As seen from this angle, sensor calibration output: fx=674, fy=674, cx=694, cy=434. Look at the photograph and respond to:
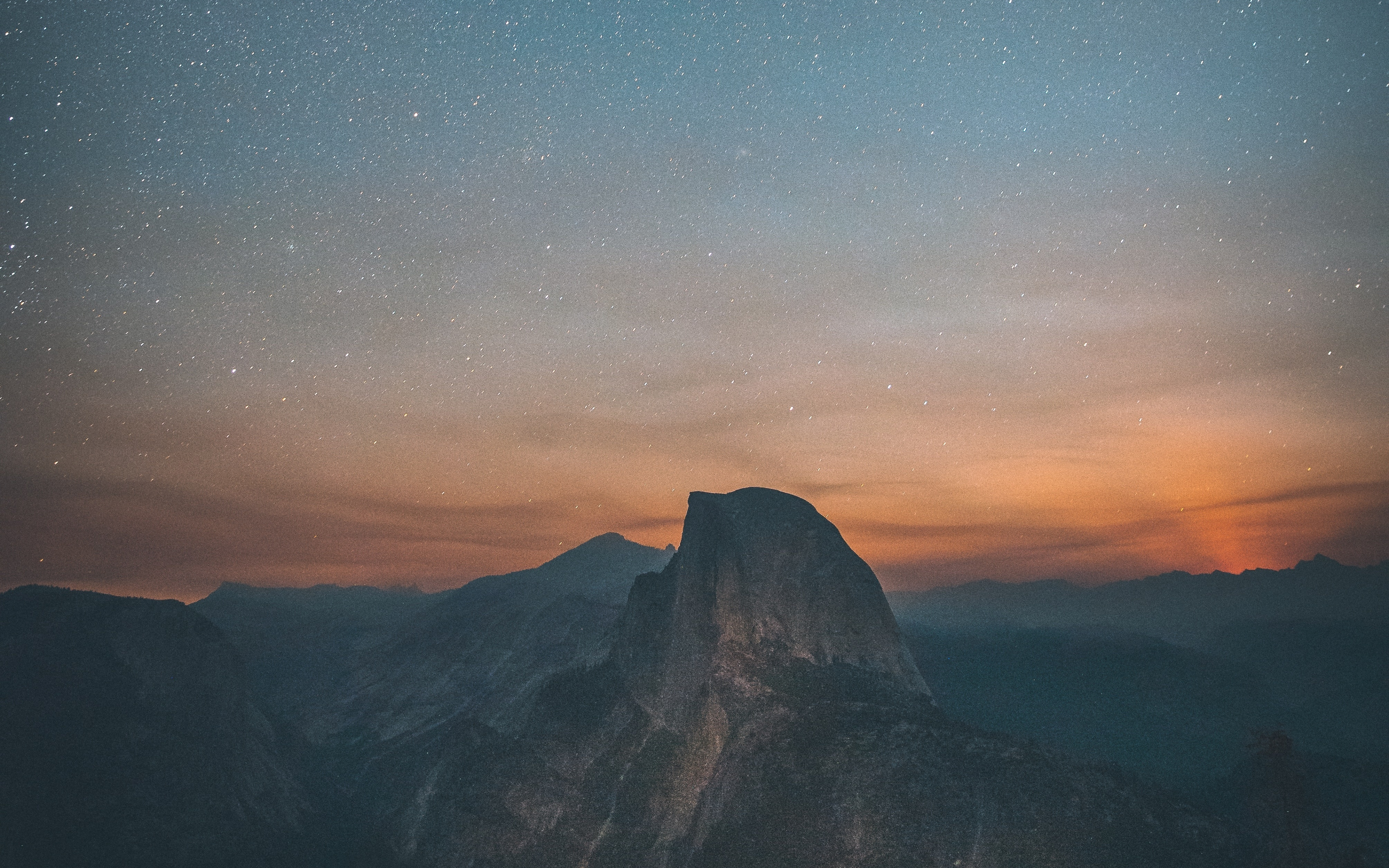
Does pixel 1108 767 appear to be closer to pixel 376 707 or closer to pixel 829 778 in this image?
pixel 829 778

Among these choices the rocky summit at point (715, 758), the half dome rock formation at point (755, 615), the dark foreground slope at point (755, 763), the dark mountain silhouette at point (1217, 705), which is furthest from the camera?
the half dome rock formation at point (755, 615)

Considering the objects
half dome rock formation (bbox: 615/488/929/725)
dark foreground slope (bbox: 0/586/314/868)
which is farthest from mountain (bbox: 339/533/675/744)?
dark foreground slope (bbox: 0/586/314/868)

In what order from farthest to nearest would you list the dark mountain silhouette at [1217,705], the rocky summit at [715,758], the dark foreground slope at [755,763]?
the dark mountain silhouette at [1217,705] → the rocky summit at [715,758] → the dark foreground slope at [755,763]

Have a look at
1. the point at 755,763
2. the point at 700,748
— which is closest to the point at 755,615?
the point at 700,748

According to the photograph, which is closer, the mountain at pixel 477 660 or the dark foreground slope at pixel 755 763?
the dark foreground slope at pixel 755 763

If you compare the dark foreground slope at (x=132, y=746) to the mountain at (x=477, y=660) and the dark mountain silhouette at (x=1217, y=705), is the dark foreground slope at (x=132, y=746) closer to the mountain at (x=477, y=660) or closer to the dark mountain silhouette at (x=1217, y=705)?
the mountain at (x=477, y=660)

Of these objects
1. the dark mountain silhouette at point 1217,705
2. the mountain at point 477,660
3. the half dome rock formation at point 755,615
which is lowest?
the dark mountain silhouette at point 1217,705

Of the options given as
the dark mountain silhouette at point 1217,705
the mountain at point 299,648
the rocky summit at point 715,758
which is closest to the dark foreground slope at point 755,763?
the rocky summit at point 715,758
